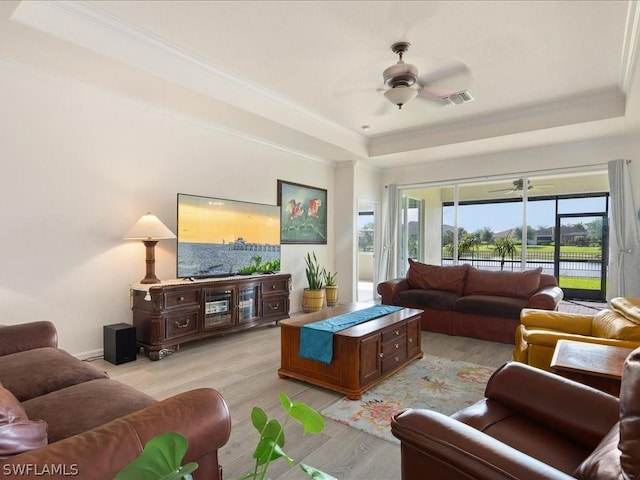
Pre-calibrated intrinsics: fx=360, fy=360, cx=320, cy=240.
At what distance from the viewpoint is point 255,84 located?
13.4ft

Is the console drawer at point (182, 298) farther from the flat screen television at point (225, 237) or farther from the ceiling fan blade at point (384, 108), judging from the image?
the ceiling fan blade at point (384, 108)

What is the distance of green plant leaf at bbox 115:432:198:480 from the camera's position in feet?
1.75

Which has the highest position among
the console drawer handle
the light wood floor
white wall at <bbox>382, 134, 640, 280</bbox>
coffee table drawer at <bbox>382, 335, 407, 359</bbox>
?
white wall at <bbox>382, 134, 640, 280</bbox>

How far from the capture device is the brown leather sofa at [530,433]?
3.10 ft

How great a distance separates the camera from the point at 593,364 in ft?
6.38

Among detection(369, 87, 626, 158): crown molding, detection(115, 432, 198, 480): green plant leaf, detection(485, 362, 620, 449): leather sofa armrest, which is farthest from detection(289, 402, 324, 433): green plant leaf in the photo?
detection(369, 87, 626, 158): crown molding

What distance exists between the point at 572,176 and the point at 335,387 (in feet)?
17.8

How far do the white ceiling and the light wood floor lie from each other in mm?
2714

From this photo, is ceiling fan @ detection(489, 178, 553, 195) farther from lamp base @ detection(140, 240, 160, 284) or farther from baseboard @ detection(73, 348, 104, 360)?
baseboard @ detection(73, 348, 104, 360)

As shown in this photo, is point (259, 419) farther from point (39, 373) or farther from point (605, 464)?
point (39, 373)

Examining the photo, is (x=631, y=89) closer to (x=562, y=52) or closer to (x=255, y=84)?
(x=562, y=52)

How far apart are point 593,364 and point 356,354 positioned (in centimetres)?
148

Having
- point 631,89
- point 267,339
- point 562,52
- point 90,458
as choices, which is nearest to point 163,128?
point 267,339

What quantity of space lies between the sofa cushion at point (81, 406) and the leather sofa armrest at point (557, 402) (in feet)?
5.48
